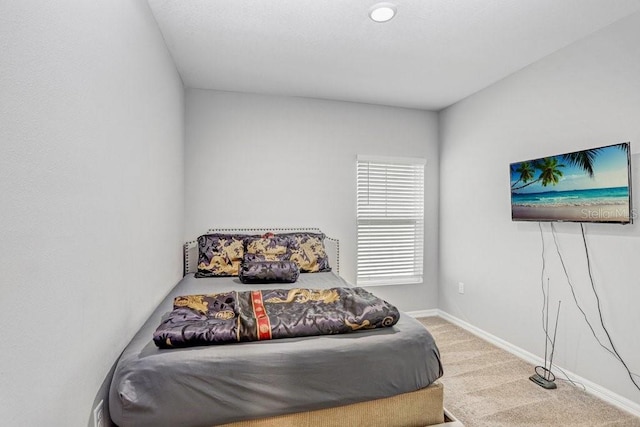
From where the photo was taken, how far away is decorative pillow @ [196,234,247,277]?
10.5 ft

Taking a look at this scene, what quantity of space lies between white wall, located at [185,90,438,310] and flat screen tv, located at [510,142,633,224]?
1.45 m

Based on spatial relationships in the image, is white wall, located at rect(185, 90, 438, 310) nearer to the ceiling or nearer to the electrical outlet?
the ceiling

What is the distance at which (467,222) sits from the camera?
12.5ft

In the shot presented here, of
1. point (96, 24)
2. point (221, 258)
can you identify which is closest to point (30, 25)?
point (96, 24)

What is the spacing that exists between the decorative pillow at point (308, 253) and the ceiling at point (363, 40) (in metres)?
1.62

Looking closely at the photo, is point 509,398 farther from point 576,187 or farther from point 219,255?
point 219,255

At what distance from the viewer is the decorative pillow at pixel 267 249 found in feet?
10.7

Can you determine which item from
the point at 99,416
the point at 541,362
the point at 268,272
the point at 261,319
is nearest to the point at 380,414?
the point at 261,319

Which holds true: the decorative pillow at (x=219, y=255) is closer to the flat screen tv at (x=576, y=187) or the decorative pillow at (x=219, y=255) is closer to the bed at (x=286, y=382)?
the bed at (x=286, y=382)

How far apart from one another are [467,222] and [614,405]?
1.97 metres

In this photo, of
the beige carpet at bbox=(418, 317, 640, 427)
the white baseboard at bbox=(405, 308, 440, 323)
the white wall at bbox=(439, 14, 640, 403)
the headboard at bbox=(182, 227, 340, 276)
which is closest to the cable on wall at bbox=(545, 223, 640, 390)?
the white wall at bbox=(439, 14, 640, 403)

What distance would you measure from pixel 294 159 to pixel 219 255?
137cm

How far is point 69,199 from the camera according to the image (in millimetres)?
1178

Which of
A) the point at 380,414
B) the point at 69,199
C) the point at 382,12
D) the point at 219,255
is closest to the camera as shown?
the point at 69,199
